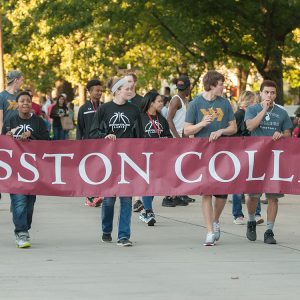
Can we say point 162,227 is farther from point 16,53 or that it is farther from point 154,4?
point 16,53

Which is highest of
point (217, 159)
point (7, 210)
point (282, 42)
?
point (282, 42)

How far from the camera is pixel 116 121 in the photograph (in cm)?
1122

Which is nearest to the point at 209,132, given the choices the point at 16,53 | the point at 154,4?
the point at 154,4

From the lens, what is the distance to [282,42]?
25906 millimetres

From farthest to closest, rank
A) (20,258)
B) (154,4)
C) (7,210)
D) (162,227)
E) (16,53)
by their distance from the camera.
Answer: (16,53), (154,4), (7,210), (162,227), (20,258)

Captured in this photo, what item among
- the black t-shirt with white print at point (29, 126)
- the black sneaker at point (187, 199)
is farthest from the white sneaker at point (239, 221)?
the black t-shirt with white print at point (29, 126)

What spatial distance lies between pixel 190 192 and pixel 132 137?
2.64 feet

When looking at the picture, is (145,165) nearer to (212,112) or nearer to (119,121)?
(119,121)

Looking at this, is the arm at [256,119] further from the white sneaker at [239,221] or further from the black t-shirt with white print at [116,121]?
the white sneaker at [239,221]

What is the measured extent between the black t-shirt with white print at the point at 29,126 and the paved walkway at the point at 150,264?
110 centimetres

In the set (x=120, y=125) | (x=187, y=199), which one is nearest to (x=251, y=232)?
(x=120, y=125)

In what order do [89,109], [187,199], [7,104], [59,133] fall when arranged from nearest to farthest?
[7,104], [89,109], [187,199], [59,133]

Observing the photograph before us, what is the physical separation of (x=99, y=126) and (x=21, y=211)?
114 centimetres

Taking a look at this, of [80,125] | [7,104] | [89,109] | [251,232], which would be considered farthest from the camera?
[80,125]
